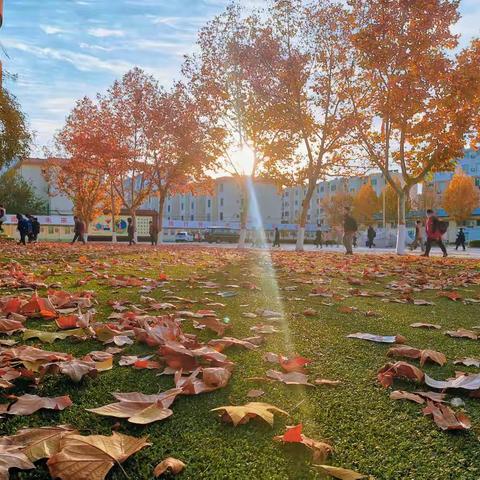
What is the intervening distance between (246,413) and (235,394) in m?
0.29

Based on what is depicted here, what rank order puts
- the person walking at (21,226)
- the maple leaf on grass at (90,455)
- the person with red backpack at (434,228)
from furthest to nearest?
the person walking at (21,226)
the person with red backpack at (434,228)
the maple leaf on grass at (90,455)

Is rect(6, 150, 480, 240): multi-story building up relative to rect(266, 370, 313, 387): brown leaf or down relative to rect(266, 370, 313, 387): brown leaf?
up

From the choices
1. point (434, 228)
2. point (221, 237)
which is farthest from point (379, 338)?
point (221, 237)

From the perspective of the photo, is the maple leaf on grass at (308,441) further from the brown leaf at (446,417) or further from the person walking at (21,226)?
the person walking at (21,226)

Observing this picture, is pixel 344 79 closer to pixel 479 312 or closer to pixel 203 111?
pixel 203 111

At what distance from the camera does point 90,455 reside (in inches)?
58.4

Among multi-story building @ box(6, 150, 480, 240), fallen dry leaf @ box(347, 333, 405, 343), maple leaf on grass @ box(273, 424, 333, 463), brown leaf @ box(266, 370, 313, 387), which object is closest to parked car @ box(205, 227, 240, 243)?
multi-story building @ box(6, 150, 480, 240)

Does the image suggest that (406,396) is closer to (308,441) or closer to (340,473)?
(308,441)

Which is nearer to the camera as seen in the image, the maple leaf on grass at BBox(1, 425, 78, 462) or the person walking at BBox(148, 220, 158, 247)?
the maple leaf on grass at BBox(1, 425, 78, 462)

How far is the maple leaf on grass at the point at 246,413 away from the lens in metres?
1.84

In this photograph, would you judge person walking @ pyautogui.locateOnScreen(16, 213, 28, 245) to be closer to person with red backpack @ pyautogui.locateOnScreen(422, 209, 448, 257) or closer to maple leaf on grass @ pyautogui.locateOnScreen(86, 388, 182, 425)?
person with red backpack @ pyautogui.locateOnScreen(422, 209, 448, 257)

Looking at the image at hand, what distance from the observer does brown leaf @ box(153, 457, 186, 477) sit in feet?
4.88

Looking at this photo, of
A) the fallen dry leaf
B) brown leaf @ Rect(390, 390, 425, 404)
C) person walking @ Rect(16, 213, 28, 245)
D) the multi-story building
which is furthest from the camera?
the multi-story building

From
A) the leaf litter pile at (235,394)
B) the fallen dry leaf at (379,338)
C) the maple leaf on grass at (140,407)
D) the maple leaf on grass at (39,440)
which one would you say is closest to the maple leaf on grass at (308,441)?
the leaf litter pile at (235,394)
